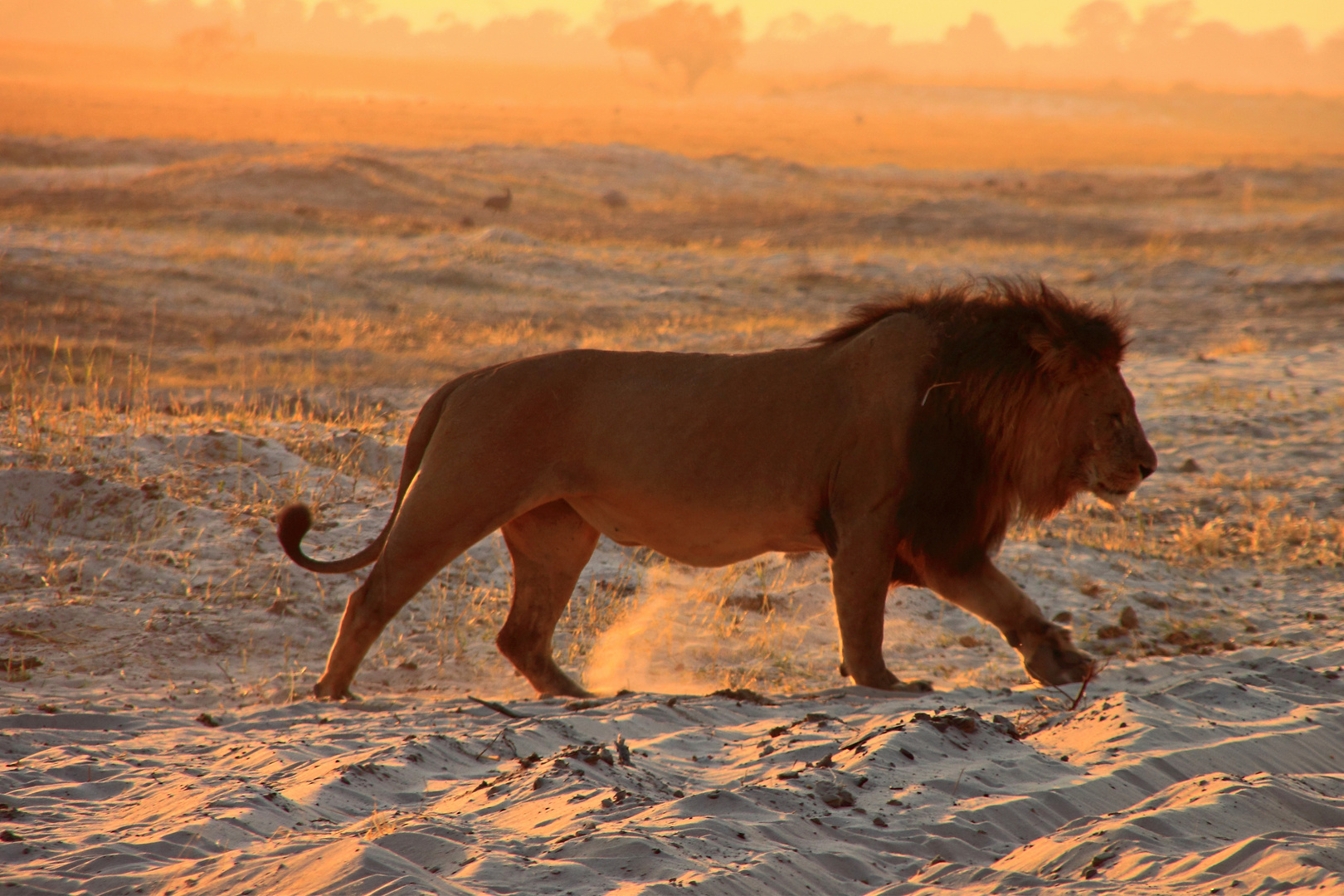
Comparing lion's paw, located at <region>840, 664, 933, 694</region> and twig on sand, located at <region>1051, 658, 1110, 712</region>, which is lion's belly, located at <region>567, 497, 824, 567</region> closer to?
lion's paw, located at <region>840, 664, 933, 694</region>

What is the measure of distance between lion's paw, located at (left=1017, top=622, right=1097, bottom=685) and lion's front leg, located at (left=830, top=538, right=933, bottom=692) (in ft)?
1.39

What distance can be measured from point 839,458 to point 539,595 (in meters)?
1.40

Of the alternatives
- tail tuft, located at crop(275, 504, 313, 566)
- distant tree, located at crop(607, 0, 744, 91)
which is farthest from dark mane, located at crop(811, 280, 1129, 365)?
distant tree, located at crop(607, 0, 744, 91)

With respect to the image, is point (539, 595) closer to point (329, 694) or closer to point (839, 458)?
point (329, 694)

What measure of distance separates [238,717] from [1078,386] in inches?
131

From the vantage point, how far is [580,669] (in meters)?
5.84

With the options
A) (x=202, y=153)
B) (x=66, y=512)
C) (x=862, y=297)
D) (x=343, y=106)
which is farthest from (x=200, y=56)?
(x=66, y=512)

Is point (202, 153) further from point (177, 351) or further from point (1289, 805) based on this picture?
point (1289, 805)

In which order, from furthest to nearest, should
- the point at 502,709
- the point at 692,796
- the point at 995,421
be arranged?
the point at 995,421 < the point at 502,709 < the point at 692,796

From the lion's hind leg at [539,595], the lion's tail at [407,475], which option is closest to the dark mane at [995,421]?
the lion's hind leg at [539,595]

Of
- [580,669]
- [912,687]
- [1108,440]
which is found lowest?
[580,669]

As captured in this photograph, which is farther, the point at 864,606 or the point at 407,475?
the point at 407,475

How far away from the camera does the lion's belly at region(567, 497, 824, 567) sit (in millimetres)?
4906

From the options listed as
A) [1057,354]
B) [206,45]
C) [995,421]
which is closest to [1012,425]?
[995,421]
